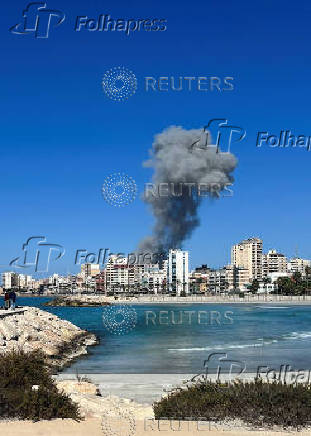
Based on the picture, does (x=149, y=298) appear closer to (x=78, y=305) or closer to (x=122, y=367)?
(x=78, y=305)

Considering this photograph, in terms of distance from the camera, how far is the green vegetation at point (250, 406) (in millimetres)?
9008

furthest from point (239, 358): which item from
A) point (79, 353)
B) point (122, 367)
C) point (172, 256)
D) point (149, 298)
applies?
point (172, 256)

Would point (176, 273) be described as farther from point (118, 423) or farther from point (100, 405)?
point (118, 423)

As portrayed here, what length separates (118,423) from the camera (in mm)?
9234

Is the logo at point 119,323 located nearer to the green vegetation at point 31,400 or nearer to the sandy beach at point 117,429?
the green vegetation at point 31,400

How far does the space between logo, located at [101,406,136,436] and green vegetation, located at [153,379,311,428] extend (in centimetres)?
57

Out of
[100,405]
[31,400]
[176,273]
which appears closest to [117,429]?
[31,400]

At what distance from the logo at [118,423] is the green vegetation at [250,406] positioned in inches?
22.4

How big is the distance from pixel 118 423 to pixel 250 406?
205 cm

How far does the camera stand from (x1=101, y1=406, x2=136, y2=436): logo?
28.5 ft

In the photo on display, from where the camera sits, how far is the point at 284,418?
29.3 feet

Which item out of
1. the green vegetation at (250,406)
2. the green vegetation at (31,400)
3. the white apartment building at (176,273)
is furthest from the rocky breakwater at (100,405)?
the white apartment building at (176,273)

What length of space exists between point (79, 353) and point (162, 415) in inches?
623

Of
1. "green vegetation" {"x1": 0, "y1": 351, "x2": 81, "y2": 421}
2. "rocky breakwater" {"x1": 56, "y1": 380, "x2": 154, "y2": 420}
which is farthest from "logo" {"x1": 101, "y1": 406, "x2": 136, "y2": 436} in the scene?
"green vegetation" {"x1": 0, "y1": 351, "x2": 81, "y2": 421}
